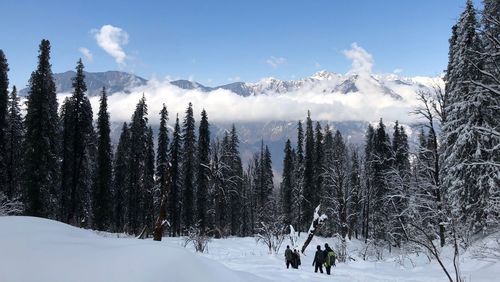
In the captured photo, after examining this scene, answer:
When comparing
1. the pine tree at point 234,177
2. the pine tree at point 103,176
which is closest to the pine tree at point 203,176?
the pine tree at point 103,176

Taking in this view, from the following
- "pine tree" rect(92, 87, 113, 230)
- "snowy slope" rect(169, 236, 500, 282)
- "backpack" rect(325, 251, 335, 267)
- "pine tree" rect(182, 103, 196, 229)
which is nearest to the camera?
"snowy slope" rect(169, 236, 500, 282)

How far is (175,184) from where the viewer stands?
156ft

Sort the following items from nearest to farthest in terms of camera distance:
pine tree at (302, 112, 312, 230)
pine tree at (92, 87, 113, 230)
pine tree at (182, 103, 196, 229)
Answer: pine tree at (92, 87, 113, 230), pine tree at (182, 103, 196, 229), pine tree at (302, 112, 312, 230)

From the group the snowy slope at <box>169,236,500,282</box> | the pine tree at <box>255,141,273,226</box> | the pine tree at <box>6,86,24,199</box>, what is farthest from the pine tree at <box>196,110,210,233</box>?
the snowy slope at <box>169,236,500,282</box>

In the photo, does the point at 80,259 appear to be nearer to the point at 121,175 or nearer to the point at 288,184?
the point at 121,175

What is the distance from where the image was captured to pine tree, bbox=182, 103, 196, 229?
47.3 meters

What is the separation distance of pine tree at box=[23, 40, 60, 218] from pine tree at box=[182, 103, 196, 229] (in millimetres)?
18222

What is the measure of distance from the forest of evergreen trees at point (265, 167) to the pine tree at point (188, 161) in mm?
118

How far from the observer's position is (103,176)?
4084 centimetres

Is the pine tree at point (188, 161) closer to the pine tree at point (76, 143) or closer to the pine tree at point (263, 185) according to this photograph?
the pine tree at point (76, 143)

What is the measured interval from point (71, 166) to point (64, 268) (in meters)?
33.2

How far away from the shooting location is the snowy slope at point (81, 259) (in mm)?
4961

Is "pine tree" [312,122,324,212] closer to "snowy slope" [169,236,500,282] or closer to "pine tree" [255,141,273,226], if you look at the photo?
"pine tree" [255,141,273,226]

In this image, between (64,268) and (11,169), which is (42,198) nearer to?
(11,169)
